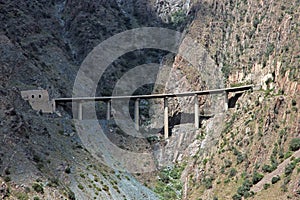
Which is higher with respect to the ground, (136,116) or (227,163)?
(136,116)

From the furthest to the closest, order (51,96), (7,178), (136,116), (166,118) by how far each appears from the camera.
Result: 1. (136,116)
2. (166,118)
3. (51,96)
4. (7,178)

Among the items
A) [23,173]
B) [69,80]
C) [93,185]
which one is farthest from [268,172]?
[69,80]

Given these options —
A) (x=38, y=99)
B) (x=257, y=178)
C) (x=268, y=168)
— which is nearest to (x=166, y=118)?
(x=38, y=99)

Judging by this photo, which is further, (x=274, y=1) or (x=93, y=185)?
(x=274, y=1)

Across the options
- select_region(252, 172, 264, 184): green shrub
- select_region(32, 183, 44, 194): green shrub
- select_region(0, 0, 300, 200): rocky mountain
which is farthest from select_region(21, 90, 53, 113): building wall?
select_region(252, 172, 264, 184): green shrub

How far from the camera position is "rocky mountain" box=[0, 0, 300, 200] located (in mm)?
80750

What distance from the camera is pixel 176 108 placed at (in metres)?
111

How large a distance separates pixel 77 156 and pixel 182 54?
4065cm

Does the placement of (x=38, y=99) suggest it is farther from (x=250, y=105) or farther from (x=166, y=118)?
(x=250, y=105)

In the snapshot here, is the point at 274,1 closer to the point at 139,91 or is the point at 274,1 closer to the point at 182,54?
the point at 182,54

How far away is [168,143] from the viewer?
10462cm

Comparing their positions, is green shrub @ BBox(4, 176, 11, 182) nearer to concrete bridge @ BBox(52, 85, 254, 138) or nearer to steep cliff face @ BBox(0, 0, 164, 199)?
steep cliff face @ BBox(0, 0, 164, 199)

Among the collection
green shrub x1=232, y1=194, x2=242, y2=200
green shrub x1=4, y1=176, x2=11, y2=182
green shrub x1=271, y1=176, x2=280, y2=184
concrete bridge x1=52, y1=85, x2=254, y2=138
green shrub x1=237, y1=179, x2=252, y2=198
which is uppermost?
concrete bridge x1=52, y1=85, x2=254, y2=138

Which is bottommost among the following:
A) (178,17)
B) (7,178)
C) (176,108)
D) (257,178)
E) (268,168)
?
(257,178)
